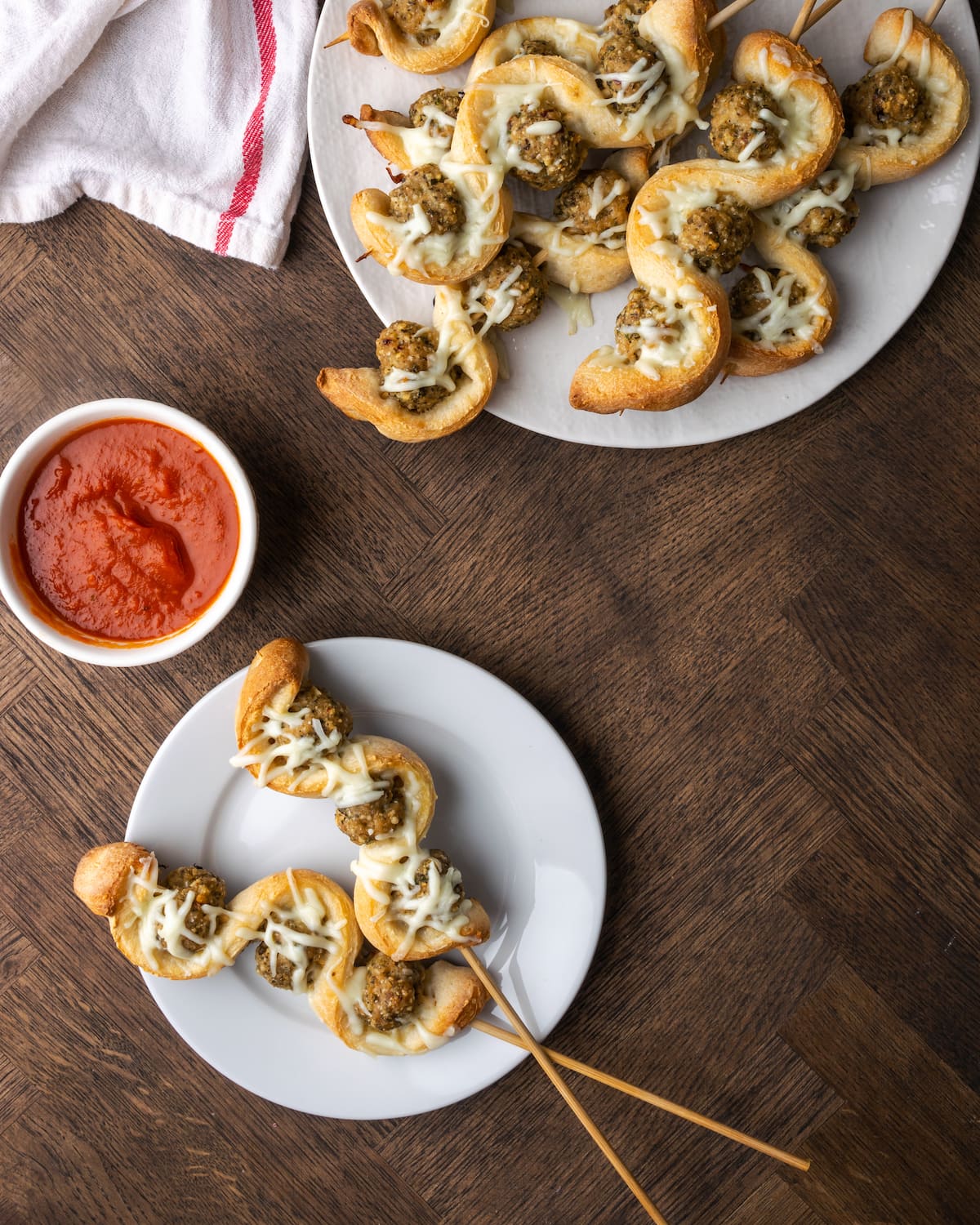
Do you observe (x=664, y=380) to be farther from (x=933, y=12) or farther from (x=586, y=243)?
(x=933, y=12)

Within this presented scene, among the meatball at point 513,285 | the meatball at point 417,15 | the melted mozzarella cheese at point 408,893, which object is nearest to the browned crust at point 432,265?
the meatball at point 513,285

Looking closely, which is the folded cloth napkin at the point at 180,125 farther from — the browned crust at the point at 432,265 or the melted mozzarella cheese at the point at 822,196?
the melted mozzarella cheese at the point at 822,196

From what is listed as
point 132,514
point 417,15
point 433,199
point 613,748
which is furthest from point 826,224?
point 132,514

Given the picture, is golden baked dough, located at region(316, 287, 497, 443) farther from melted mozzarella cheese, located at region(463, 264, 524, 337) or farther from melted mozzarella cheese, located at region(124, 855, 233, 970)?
melted mozzarella cheese, located at region(124, 855, 233, 970)

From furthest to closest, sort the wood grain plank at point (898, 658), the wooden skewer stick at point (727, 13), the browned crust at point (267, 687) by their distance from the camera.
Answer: the wood grain plank at point (898, 658) → the browned crust at point (267, 687) → the wooden skewer stick at point (727, 13)

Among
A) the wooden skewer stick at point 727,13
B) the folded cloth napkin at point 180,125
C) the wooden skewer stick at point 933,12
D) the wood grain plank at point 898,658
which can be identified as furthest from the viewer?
the wood grain plank at point 898,658

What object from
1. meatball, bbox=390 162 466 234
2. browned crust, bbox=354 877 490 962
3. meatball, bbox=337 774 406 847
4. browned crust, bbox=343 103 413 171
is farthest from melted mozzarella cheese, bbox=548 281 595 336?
browned crust, bbox=354 877 490 962

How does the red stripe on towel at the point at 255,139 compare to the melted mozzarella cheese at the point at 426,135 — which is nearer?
the melted mozzarella cheese at the point at 426,135

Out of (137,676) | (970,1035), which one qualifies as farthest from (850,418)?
(137,676)
